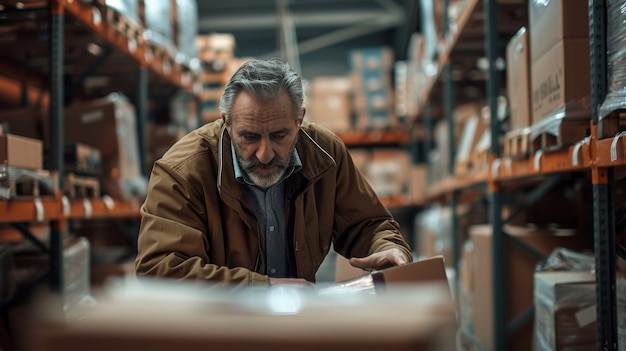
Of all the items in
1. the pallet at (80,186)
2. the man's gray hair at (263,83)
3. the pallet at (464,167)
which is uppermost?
the man's gray hair at (263,83)

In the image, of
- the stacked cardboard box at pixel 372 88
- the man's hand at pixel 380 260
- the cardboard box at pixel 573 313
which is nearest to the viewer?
the man's hand at pixel 380 260

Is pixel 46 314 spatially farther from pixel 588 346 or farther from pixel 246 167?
pixel 588 346

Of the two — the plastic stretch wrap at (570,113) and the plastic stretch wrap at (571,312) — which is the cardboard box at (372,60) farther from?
the plastic stretch wrap at (571,312)

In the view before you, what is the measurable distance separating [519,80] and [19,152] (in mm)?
2686

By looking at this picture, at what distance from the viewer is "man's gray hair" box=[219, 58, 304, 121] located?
2.40 m

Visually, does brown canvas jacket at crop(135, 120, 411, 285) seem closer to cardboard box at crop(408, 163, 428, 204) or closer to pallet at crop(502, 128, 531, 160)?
pallet at crop(502, 128, 531, 160)

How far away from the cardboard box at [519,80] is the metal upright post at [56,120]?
2.55 metres

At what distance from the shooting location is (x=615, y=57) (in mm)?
2314

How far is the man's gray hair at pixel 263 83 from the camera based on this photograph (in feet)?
7.88

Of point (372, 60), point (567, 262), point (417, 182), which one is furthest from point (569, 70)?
point (372, 60)

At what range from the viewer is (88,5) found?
396 centimetres

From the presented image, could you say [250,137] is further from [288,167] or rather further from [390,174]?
[390,174]

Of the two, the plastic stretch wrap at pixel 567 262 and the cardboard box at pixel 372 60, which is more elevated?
the cardboard box at pixel 372 60

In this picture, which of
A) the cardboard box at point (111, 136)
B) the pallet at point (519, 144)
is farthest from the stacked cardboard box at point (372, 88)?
the pallet at point (519, 144)
